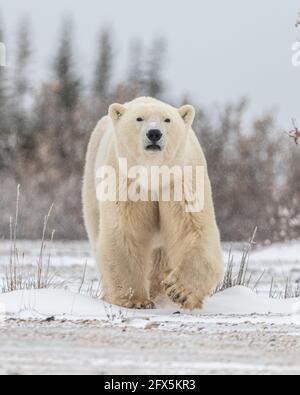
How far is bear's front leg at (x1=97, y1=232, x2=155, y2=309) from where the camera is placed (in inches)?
257

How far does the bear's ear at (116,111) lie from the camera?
657 cm

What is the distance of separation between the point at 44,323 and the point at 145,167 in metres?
1.26

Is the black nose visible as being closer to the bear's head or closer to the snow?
the bear's head

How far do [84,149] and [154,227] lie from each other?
2404 cm

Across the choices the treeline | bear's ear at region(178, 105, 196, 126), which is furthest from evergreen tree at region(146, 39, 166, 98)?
bear's ear at region(178, 105, 196, 126)

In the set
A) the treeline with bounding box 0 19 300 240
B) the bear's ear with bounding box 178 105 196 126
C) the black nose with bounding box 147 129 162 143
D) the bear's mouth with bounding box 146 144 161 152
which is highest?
the bear's ear with bounding box 178 105 196 126

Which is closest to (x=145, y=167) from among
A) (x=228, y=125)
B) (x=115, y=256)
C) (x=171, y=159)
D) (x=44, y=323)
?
(x=171, y=159)

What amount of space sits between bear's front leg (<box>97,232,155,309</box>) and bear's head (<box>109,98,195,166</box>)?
56 centimetres

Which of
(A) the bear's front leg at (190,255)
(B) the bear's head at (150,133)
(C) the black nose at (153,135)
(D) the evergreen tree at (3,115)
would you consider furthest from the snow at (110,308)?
(D) the evergreen tree at (3,115)

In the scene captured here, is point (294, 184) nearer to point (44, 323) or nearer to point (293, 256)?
point (293, 256)

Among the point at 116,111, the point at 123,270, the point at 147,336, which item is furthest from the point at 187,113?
the point at 147,336

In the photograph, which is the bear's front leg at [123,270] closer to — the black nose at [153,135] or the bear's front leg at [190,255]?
the bear's front leg at [190,255]

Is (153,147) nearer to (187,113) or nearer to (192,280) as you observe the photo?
(187,113)

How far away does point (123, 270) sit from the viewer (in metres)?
6.56
